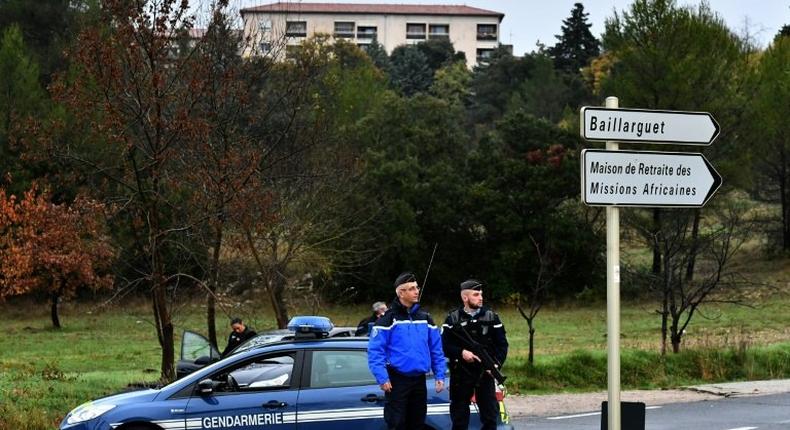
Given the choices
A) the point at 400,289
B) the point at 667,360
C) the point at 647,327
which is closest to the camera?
the point at 400,289

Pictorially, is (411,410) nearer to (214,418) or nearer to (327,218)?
(214,418)

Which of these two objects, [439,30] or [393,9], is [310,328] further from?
[439,30]

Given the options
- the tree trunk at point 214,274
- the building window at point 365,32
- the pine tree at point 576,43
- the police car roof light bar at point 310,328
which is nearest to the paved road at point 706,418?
the police car roof light bar at point 310,328

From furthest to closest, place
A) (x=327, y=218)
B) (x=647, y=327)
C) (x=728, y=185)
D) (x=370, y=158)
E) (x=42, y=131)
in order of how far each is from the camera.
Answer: (x=370, y=158)
(x=728, y=185)
(x=647, y=327)
(x=327, y=218)
(x=42, y=131)

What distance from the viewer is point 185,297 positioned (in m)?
40.6

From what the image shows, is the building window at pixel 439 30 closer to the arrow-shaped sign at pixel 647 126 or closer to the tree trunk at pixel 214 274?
the tree trunk at pixel 214 274

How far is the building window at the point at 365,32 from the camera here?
5568 inches

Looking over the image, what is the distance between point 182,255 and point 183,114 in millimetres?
11949

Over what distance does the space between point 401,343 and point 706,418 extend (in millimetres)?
7454

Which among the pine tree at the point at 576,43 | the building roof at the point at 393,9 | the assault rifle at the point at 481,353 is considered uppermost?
the building roof at the point at 393,9

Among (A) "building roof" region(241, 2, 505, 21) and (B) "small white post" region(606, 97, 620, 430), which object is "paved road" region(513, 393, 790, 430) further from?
(A) "building roof" region(241, 2, 505, 21)

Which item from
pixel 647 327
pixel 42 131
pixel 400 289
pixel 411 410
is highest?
pixel 42 131

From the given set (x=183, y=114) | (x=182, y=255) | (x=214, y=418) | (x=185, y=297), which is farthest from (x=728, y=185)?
(x=214, y=418)

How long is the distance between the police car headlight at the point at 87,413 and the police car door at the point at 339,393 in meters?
1.88
